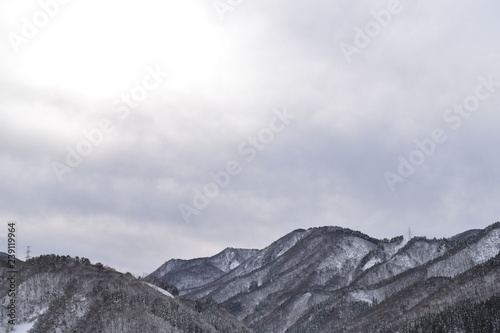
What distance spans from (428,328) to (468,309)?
12.8m

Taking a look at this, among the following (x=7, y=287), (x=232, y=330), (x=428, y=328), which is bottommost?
(x=428, y=328)

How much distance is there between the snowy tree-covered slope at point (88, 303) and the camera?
12631cm

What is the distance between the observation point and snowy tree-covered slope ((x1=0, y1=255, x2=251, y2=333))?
12631 cm

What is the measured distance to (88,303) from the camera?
434 ft

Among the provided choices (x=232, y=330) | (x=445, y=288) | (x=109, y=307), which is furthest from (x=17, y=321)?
(x=445, y=288)

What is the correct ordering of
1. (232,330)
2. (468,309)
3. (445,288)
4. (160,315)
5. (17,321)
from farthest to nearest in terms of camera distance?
(445,288) → (232,330) → (468,309) → (160,315) → (17,321)

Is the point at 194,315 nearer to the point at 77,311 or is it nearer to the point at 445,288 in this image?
the point at 77,311

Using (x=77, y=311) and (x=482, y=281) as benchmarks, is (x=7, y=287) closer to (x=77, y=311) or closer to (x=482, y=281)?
(x=77, y=311)

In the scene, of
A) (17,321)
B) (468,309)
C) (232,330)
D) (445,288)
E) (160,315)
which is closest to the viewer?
(17,321)

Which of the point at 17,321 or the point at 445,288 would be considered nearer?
the point at 17,321

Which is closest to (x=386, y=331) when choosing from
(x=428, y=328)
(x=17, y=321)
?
(x=428, y=328)

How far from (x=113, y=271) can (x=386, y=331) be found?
9304 cm

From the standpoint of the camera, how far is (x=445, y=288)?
18138 centimetres

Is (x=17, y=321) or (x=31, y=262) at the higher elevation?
(x=31, y=262)
